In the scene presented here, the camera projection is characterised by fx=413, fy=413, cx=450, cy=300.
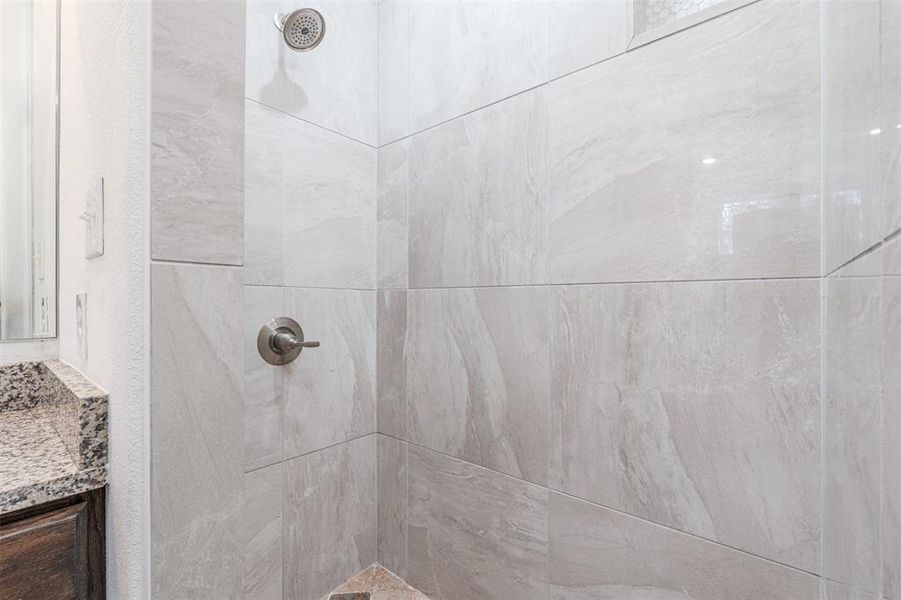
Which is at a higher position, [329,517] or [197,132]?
[197,132]

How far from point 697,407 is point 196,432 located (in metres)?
0.83

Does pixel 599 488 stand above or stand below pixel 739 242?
below

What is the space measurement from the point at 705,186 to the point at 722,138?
0.09 meters

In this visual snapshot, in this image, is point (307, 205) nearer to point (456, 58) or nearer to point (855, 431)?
point (456, 58)

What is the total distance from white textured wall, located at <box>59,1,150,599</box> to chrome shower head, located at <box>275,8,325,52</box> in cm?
40

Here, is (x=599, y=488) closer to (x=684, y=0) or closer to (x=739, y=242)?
(x=739, y=242)

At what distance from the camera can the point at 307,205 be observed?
1.16 meters

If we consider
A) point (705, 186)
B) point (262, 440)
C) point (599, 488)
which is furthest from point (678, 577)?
point (262, 440)

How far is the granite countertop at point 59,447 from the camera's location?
2.02 ft

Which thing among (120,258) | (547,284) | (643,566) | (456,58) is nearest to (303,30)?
(456,58)

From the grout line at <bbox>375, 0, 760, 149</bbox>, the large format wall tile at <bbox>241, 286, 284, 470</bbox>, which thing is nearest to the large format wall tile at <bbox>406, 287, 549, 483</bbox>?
the large format wall tile at <bbox>241, 286, 284, 470</bbox>

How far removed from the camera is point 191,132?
55 cm

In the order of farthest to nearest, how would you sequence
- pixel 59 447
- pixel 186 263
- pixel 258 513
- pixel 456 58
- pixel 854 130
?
pixel 456 58 < pixel 258 513 < pixel 59 447 < pixel 186 263 < pixel 854 130

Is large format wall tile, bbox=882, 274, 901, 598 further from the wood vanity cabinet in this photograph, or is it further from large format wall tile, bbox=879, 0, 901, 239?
the wood vanity cabinet
